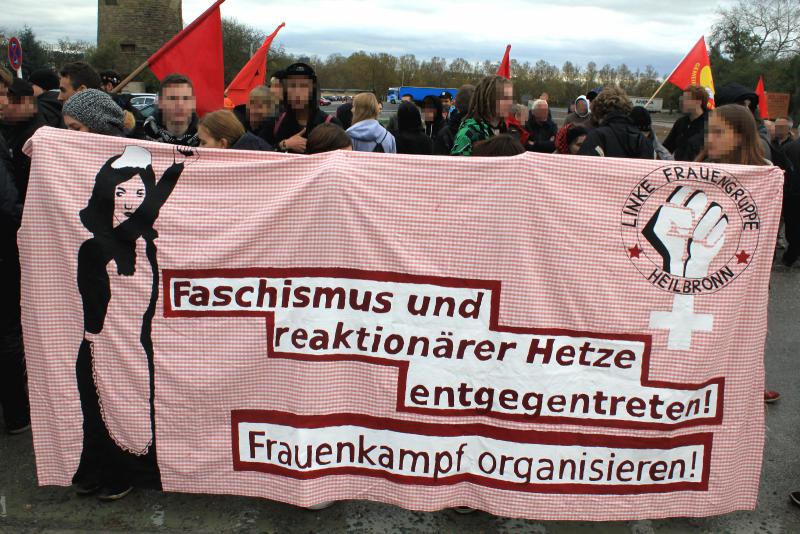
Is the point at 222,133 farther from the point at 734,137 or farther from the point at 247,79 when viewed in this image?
the point at 247,79

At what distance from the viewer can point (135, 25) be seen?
50.5 m

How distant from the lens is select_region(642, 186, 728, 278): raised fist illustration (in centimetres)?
293

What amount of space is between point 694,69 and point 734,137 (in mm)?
5295

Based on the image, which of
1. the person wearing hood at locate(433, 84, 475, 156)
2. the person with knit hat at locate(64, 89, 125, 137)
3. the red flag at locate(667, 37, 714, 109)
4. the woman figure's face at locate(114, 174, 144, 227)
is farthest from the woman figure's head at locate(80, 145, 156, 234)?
the red flag at locate(667, 37, 714, 109)

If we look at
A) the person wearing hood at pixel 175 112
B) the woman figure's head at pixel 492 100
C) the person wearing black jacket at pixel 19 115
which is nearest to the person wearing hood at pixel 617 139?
the woman figure's head at pixel 492 100

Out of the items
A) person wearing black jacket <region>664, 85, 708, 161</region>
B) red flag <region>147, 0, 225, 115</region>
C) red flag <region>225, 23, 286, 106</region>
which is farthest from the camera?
red flag <region>225, 23, 286, 106</region>

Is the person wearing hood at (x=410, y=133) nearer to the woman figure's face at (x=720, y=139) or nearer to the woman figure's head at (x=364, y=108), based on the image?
the woman figure's head at (x=364, y=108)

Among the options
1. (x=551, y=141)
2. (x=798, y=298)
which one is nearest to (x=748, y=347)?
(x=798, y=298)

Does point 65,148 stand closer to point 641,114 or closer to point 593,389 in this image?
point 593,389

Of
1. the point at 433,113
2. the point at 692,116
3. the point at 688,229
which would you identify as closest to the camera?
the point at 688,229

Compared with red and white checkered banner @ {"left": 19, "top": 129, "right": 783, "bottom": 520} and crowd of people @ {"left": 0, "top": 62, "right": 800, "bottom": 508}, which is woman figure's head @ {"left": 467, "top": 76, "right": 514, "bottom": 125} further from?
red and white checkered banner @ {"left": 19, "top": 129, "right": 783, "bottom": 520}

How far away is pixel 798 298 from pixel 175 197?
6727 millimetres

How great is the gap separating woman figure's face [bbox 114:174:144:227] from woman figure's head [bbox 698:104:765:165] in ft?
9.82

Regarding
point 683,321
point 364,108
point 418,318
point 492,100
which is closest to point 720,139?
point 683,321
